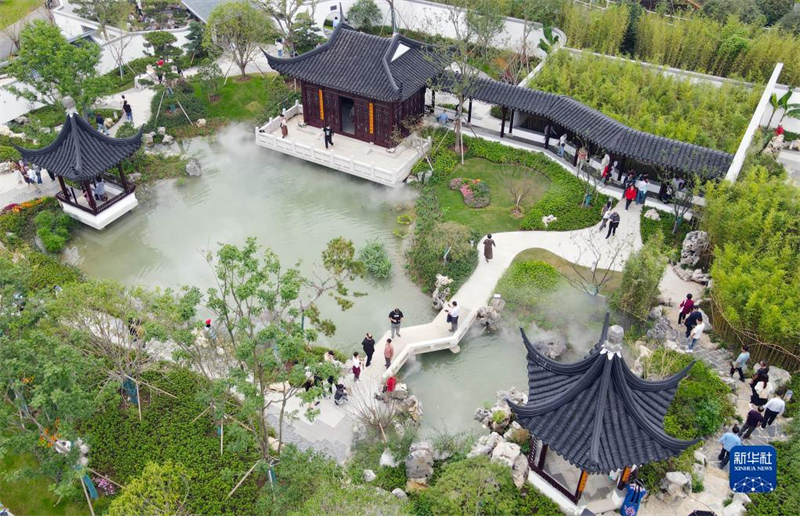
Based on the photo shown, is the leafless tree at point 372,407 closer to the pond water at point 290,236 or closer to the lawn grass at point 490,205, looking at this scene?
the pond water at point 290,236

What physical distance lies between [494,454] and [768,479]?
666cm

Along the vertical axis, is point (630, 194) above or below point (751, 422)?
below

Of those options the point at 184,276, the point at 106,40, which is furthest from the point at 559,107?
the point at 106,40

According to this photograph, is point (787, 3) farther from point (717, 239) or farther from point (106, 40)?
point (106, 40)

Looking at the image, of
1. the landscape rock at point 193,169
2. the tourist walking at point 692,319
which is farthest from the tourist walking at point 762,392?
the landscape rock at point 193,169

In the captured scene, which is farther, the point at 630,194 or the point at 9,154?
the point at 9,154

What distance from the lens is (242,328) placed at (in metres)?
15.3

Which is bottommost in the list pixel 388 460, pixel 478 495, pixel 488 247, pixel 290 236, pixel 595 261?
pixel 290 236

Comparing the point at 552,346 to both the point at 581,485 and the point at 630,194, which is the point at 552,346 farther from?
the point at 630,194

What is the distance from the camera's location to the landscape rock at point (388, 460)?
18.5 meters

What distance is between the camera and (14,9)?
51344 millimetres

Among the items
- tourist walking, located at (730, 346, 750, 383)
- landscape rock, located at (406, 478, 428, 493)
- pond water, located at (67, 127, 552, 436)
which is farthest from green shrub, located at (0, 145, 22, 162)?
tourist walking, located at (730, 346, 750, 383)

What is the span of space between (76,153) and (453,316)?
1602cm

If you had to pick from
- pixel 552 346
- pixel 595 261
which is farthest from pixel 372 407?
pixel 595 261
